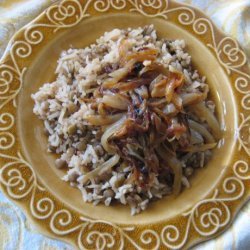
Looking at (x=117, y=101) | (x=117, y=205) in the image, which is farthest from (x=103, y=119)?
(x=117, y=205)

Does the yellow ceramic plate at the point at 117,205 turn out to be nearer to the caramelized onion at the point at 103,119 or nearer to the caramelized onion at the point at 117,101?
the caramelized onion at the point at 103,119

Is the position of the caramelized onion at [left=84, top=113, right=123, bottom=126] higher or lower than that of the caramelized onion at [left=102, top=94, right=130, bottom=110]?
lower

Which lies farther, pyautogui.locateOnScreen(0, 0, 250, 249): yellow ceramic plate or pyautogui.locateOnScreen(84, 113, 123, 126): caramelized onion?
pyautogui.locateOnScreen(84, 113, 123, 126): caramelized onion

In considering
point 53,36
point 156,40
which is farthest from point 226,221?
point 53,36

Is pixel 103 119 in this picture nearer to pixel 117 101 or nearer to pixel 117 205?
pixel 117 101

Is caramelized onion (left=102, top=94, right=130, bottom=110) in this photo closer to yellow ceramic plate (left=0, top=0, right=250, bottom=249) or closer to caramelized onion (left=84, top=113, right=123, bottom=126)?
caramelized onion (left=84, top=113, right=123, bottom=126)

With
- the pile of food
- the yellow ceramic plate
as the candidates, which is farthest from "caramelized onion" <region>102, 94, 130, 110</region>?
the yellow ceramic plate

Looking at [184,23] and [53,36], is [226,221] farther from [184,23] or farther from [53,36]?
[53,36]
